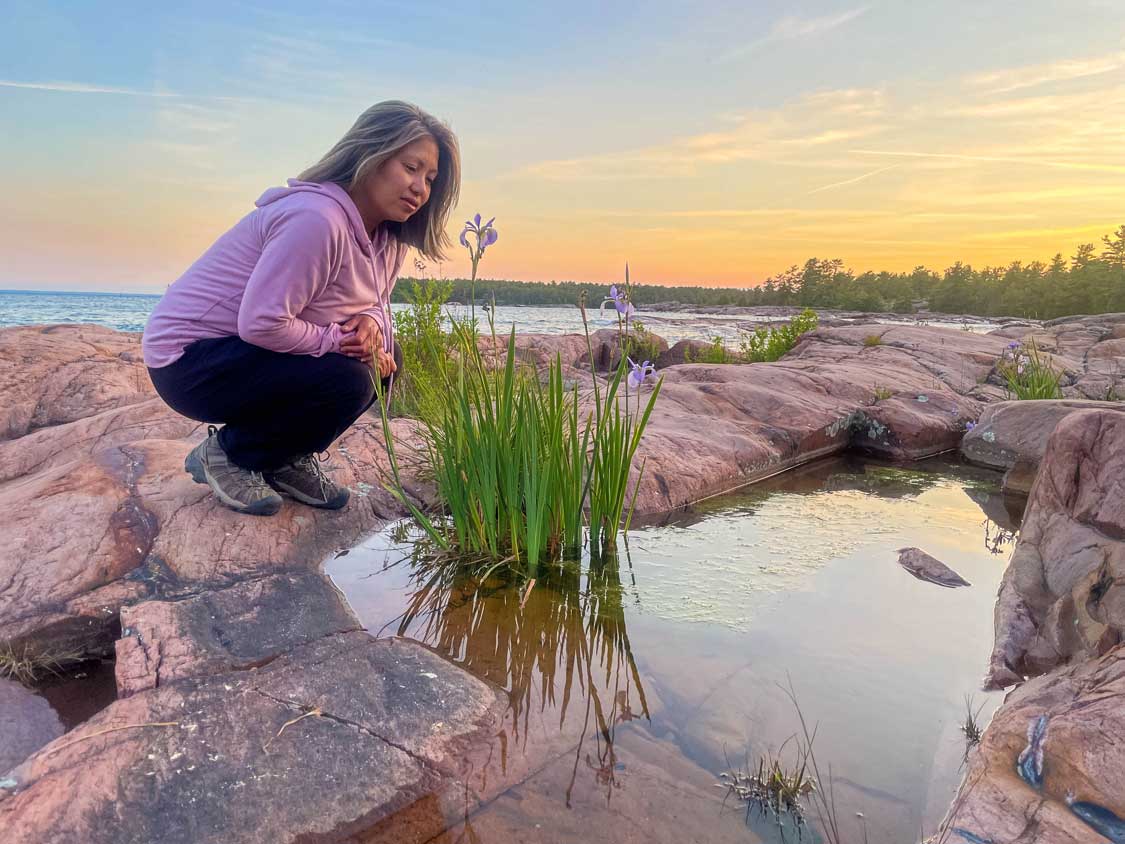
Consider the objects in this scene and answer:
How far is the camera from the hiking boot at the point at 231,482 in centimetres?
270

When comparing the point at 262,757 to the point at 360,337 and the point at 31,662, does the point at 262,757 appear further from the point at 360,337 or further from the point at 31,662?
the point at 360,337

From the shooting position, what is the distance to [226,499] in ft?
8.84

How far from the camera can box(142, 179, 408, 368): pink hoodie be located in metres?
2.28

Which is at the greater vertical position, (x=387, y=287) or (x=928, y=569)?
(x=387, y=287)

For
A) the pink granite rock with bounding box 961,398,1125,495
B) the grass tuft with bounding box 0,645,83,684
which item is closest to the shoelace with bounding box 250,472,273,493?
the grass tuft with bounding box 0,645,83,684

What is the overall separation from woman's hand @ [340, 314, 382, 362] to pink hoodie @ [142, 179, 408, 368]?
0.03m

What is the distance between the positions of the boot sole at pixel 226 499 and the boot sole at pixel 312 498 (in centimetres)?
14

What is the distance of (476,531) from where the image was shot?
278 cm

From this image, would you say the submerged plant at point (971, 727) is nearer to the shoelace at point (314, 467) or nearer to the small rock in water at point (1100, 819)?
the small rock in water at point (1100, 819)

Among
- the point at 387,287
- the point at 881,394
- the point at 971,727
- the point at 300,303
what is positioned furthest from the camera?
the point at 881,394

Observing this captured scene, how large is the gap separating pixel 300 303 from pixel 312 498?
0.97 m

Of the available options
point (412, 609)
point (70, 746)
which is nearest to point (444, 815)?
point (70, 746)

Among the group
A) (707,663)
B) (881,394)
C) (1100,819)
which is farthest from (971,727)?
(881,394)

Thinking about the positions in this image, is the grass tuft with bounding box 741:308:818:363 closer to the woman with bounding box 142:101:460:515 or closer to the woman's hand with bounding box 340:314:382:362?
the woman with bounding box 142:101:460:515
